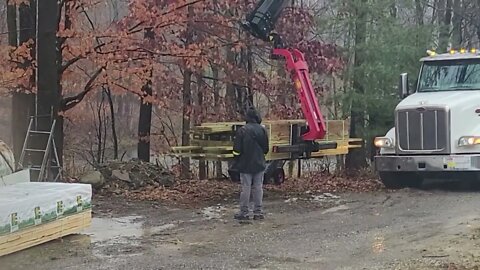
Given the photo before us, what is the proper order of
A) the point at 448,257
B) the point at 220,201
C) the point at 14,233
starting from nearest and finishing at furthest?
the point at 448,257
the point at 14,233
the point at 220,201

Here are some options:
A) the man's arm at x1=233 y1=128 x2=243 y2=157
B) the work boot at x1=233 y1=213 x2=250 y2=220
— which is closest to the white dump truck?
the work boot at x1=233 y1=213 x2=250 y2=220

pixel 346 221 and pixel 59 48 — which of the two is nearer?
pixel 346 221

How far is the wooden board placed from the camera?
9203 mm

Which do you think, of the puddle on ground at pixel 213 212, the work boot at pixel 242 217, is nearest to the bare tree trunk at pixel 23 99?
the puddle on ground at pixel 213 212

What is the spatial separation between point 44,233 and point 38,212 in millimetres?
350

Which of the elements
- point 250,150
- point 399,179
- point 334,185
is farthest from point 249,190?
point 334,185

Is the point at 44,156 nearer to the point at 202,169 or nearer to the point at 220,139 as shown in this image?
the point at 220,139

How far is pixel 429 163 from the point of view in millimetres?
15281

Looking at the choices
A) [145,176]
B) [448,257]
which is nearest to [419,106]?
[145,176]

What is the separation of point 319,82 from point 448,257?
43.3ft

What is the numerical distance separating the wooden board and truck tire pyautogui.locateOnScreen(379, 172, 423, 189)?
8048mm

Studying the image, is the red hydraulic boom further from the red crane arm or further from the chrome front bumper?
the chrome front bumper

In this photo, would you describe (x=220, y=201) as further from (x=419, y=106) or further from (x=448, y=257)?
(x=448, y=257)

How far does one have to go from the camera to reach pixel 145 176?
15.8 meters
